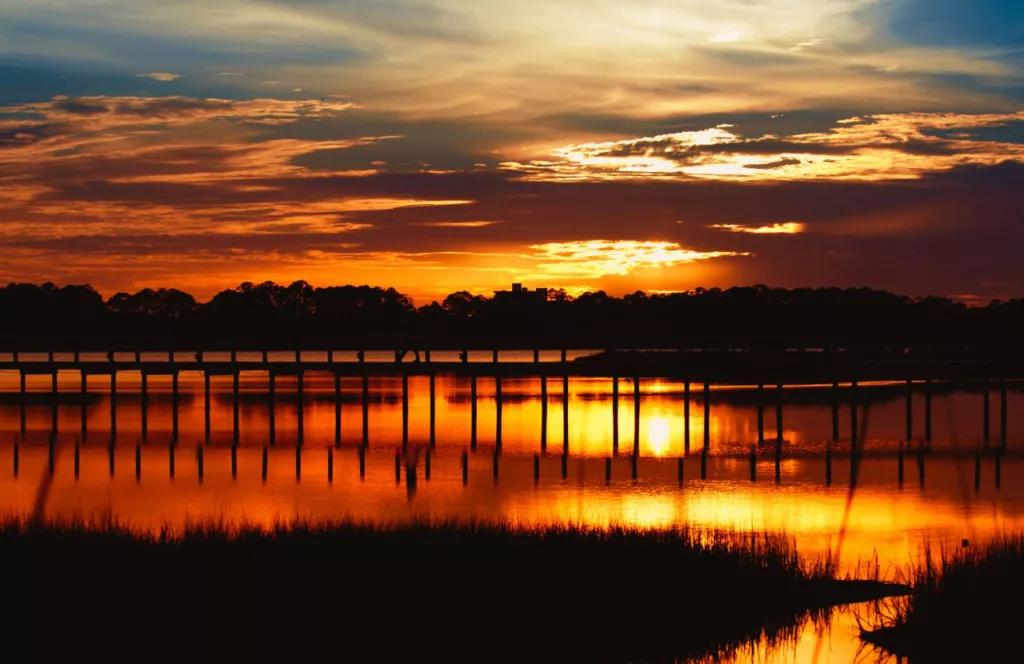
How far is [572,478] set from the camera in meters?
31.7

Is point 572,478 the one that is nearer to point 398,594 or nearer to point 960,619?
point 398,594

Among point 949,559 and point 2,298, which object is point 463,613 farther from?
point 2,298

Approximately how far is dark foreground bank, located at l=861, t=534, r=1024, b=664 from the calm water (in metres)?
0.60

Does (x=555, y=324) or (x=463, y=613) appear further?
(x=555, y=324)

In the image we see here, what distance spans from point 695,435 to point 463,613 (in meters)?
34.0

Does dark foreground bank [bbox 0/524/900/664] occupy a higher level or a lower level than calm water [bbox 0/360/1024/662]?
higher

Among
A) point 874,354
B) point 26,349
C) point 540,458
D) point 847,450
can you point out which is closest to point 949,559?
point 540,458

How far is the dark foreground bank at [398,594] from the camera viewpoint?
12305 millimetres

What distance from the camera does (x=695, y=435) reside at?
152 ft

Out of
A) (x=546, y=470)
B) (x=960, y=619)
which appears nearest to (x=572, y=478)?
(x=546, y=470)

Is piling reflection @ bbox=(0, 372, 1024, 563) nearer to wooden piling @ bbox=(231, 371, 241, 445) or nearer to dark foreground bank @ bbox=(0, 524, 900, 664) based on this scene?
wooden piling @ bbox=(231, 371, 241, 445)

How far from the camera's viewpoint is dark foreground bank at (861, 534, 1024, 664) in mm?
11836

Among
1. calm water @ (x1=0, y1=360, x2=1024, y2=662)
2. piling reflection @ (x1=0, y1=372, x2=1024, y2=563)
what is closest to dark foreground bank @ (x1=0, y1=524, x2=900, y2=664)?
calm water @ (x1=0, y1=360, x2=1024, y2=662)

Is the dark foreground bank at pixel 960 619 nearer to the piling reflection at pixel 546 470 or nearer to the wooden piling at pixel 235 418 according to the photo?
the piling reflection at pixel 546 470
